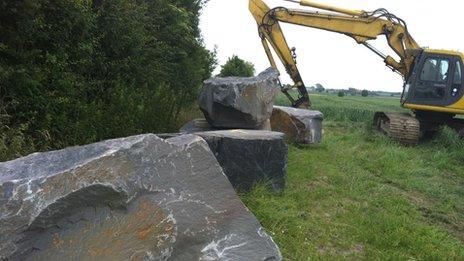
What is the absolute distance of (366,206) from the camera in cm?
593

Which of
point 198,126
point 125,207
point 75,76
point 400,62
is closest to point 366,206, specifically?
point 198,126

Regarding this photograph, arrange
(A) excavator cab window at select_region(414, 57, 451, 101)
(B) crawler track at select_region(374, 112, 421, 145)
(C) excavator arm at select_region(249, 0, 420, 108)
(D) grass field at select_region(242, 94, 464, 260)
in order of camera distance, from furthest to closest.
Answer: (C) excavator arm at select_region(249, 0, 420, 108), (A) excavator cab window at select_region(414, 57, 451, 101), (B) crawler track at select_region(374, 112, 421, 145), (D) grass field at select_region(242, 94, 464, 260)

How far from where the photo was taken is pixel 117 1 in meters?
7.31

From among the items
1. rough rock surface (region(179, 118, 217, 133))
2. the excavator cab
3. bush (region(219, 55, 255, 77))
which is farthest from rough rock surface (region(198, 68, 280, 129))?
bush (region(219, 55, 255, 77))

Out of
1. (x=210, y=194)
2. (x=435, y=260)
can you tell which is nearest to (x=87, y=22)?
(x=210, y=194)

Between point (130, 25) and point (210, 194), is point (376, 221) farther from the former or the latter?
point (130, 25)

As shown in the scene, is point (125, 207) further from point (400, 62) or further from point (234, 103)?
point (400, 62)

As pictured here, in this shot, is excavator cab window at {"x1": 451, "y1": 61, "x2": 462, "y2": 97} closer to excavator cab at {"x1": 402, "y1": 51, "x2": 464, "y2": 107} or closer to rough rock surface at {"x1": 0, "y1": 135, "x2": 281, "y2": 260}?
excavator cab at {"x1": 402, "y1": 51, "x2": 464, "y2": 107}

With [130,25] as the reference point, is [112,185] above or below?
below

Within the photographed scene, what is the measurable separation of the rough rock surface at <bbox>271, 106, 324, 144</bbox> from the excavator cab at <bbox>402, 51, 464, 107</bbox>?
4104 millimetres

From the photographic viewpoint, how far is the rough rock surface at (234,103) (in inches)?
303

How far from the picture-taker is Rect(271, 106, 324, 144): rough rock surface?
32.5 feet

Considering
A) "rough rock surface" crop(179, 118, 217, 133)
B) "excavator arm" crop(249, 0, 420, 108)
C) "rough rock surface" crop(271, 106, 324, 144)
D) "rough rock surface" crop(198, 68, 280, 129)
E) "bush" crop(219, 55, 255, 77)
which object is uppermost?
"excavator arm" crop(249, 0, 420, 108)

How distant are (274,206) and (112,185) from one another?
2.67m
